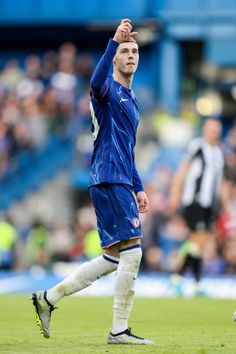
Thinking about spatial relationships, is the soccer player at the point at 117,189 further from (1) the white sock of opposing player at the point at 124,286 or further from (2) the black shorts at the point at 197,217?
(2) the black shorts at the point at 197,217

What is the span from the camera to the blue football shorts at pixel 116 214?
863cm

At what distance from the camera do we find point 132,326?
10867 mm

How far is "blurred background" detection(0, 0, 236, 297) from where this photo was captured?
22.7 metres

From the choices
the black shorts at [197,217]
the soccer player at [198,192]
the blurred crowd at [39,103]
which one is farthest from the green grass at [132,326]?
the blurred crowd at [39,103]

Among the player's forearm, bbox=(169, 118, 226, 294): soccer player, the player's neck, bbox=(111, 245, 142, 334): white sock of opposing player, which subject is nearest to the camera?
the player's forearm

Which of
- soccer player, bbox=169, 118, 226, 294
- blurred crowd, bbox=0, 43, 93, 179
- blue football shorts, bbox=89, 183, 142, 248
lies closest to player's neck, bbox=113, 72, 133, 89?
blue football shorts, bbox=89, 183, 142, 248

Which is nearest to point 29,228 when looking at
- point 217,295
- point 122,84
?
point 217,295

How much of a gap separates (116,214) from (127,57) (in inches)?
46.1

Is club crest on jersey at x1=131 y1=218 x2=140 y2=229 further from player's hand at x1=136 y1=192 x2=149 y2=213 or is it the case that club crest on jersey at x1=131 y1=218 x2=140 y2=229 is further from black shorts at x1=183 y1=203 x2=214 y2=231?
black shorts at x1=183 y1=203 x2=214 y2=231

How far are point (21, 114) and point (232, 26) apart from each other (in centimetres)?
747

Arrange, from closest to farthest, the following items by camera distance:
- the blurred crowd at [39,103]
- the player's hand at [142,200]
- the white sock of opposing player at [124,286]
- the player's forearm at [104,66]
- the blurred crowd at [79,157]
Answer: the player's forearm at [104,66], the white sock of opposing player at [124,286], the player's hand at [142,200], the blurred crowd at [79,157], the blurred crowd at [39,103]

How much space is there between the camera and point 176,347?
823 centimetres

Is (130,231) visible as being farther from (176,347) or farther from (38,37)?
(38,37)

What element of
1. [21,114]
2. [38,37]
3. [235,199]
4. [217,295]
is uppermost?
[38,37]
